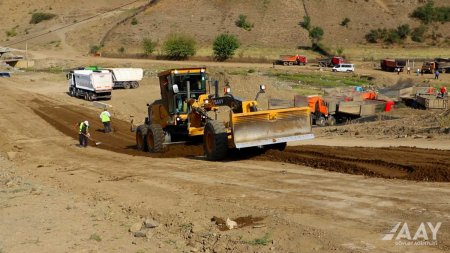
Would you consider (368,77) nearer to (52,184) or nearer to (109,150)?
(109,150)

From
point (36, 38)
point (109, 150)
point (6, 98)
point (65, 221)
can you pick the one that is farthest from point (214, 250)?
point (36, 38)

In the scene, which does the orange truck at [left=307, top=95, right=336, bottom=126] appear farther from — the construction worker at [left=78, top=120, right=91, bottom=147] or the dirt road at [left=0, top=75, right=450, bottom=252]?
the dirt road at [left=0, top=75, right=450, bottom=252]

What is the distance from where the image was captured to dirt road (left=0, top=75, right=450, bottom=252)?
9.71 m

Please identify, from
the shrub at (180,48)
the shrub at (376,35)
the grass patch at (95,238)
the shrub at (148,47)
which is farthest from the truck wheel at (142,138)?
the shrub at (376,35)

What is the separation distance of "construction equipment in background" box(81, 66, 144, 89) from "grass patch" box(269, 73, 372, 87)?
1451 centimetres

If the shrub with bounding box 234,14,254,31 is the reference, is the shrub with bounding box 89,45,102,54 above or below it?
below

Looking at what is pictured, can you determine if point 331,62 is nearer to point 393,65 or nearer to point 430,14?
point 393,65

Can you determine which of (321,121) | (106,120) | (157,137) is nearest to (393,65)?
(321,121)

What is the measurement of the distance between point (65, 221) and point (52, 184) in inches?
195

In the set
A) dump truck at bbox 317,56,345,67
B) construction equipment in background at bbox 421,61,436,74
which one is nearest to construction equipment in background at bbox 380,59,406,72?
construction equipment in background at bbox 421,61,436,74

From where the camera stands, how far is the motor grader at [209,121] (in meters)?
16.9

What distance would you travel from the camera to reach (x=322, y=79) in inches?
2466

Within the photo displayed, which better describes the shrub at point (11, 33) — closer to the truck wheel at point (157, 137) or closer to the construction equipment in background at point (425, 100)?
the construction equipment in background at point (425, 100)

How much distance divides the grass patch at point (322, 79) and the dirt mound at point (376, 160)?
3891 cm
